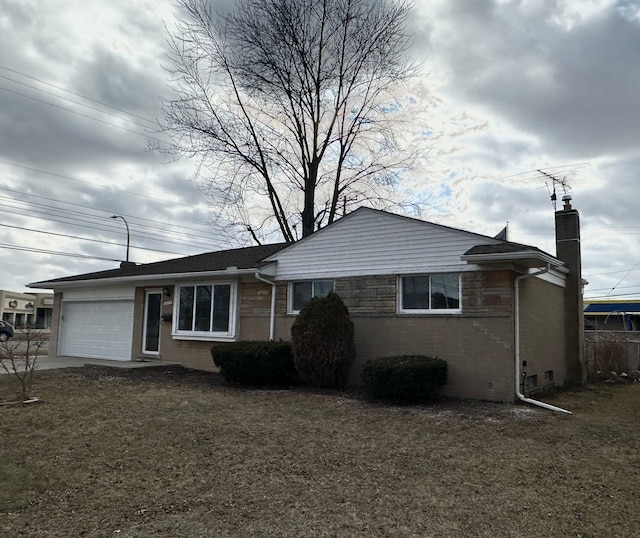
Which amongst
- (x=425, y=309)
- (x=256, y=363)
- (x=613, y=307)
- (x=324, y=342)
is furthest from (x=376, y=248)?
(x=613, y=307)

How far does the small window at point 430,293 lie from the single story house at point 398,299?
2 cm

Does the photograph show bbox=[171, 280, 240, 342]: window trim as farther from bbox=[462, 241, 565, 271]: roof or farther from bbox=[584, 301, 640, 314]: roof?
bbox=[584, 301, 640, 314]: roof

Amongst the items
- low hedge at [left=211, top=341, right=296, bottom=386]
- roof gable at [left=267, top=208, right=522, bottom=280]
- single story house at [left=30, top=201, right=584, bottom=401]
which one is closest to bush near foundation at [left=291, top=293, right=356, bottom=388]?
low hedge at [left=211, top=341, right=296, bottom=386]

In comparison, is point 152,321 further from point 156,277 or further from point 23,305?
point 23,305

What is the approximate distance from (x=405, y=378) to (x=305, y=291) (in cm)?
420

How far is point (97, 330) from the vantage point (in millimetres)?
16594

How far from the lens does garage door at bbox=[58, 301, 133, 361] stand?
15.7 m

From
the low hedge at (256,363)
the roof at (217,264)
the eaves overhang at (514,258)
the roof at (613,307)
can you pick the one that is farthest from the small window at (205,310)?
the roof at (613,307)

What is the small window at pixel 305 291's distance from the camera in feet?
38.5

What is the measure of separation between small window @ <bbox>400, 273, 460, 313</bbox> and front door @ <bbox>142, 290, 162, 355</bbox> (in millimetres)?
7963

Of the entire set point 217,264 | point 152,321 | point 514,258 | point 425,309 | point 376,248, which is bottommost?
point 152,321

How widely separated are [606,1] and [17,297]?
66.5 metres

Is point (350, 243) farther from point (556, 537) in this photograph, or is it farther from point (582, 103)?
point (556, 537)

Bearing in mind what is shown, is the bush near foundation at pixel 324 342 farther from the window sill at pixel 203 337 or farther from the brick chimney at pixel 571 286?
the brick chimney at pixel 571 286
